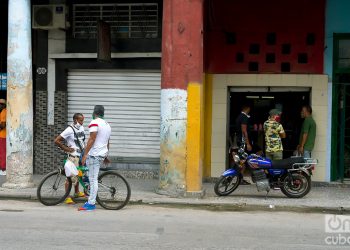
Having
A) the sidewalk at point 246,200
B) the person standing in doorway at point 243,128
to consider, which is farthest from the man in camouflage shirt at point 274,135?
the sidewalk at point 246,200

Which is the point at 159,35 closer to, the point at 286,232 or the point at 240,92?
the point at 240,92

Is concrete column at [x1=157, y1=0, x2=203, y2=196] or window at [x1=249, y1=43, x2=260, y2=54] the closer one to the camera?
concrete column at [x1=157, y1=0, x2=203, y2=196]

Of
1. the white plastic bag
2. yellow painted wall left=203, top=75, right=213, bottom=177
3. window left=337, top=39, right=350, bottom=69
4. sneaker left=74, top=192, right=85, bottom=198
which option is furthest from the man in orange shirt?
window left=337, top=39, right=350, bottom=69

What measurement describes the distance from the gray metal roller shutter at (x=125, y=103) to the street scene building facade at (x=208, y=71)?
0.03 m

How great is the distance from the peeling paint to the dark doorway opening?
3.32 m

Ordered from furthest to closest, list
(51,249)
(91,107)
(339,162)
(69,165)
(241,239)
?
(91,107)
(339,162)
(69,165)
(241,239)
(51,249)

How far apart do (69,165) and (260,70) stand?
6.12 metres

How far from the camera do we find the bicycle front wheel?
9.75 metres

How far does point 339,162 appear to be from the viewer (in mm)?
13391

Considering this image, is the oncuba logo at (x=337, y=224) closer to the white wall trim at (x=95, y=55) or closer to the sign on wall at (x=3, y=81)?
the white wall trim at (x=95, y=55)

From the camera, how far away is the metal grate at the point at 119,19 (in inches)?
548

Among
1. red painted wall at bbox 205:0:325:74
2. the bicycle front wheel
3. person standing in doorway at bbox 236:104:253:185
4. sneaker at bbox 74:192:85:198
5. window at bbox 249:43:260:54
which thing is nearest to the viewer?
the bicycle front wheel

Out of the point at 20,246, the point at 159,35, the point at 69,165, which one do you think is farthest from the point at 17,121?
the point at 20,246

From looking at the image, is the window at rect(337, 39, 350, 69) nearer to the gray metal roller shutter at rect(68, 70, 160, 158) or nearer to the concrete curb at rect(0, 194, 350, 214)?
the concrete curb at rect(0, 194, 350, 214)
